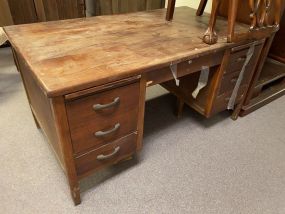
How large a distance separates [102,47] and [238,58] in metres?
0.82

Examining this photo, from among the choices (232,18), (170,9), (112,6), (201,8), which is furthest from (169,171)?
(112,6)

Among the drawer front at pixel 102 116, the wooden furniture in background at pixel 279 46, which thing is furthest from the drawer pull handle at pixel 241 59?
the wooden furniture in background at pixel 279 46

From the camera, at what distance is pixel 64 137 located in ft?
2.82

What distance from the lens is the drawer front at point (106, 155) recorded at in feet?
3.30

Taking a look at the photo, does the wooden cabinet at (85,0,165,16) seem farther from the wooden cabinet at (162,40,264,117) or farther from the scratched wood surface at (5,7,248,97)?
the wooden cabinet at (162,40,264,117)

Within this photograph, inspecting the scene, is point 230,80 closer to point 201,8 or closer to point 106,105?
point 201,8

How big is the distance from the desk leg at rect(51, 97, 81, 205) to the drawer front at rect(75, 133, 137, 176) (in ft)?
0.11

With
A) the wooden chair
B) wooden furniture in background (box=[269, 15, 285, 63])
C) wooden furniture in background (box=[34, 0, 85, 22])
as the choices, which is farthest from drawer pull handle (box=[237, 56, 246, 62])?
wooden furniture in background (box=[34, 0, 85, 22])

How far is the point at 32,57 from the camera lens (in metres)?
0.90

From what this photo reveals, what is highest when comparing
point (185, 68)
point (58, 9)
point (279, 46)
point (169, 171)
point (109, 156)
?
point (185, 68)

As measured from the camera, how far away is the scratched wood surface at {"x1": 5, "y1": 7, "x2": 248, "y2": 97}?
81cm

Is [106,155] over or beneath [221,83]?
beneath

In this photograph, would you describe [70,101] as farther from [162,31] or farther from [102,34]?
[162,31]

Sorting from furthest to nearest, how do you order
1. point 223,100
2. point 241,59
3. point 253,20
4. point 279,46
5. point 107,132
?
1. point 279,46
2. point 223,100
3. point 241,59
4. point 253,20
5. point 107,132
